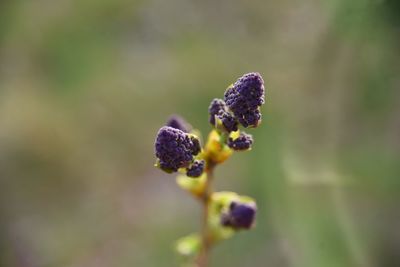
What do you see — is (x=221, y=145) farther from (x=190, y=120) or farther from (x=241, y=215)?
(x=190, y=120)

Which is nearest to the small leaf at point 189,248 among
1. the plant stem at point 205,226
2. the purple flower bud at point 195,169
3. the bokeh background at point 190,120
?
the plant stem at point 205,226

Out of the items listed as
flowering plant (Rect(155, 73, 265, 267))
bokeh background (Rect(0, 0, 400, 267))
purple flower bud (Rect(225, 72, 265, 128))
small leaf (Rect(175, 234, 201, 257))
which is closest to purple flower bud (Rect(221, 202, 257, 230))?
flowering plant (Rect(155, 73, 265, 267))

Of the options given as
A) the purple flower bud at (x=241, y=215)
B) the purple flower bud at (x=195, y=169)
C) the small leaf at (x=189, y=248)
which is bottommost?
the purple flower bud at (x=195, y=169)

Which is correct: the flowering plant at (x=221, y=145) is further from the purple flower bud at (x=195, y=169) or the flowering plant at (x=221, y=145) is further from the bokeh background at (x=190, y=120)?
the bokeh background at (x=190, y=120)

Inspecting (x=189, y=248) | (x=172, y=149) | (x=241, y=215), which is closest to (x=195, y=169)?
(x=172, y=149)

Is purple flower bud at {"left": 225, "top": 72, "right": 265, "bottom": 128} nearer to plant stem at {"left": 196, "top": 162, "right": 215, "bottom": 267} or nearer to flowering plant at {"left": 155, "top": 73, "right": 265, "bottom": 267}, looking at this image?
flowering plant at {"left": 155, "top": 73, "right": 265, "bottom": 267}
